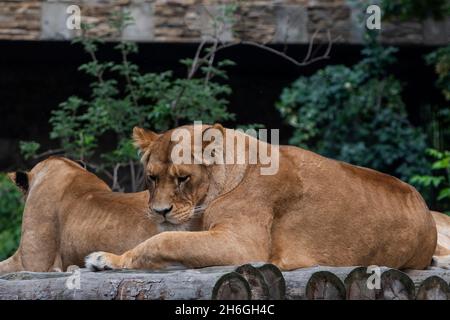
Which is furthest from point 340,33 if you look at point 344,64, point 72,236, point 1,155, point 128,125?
point 72,236

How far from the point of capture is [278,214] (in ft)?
17.3

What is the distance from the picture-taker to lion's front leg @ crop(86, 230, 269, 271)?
195 inches

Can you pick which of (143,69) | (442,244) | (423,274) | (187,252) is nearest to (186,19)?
(143,69)

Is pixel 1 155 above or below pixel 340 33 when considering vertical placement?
below

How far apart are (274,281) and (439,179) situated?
5.50m

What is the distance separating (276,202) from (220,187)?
0.27m

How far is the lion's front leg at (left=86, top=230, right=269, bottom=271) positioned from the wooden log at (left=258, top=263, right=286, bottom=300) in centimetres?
52

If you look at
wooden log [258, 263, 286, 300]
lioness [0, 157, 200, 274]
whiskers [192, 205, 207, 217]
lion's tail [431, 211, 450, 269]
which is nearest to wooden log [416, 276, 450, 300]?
wooden log [258, 263, 286, 300]

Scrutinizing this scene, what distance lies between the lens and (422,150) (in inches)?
423

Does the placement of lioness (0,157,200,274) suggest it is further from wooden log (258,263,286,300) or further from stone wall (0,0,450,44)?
stone wall (0,0,450,44)

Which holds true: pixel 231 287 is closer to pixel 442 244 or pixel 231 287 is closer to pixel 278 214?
pixel 278 214

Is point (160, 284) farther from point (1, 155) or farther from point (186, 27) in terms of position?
point (1, 155)

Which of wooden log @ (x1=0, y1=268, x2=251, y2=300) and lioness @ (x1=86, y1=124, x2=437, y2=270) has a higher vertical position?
lioness @ (x1=86, y1=124, x2=437, y2=270)
